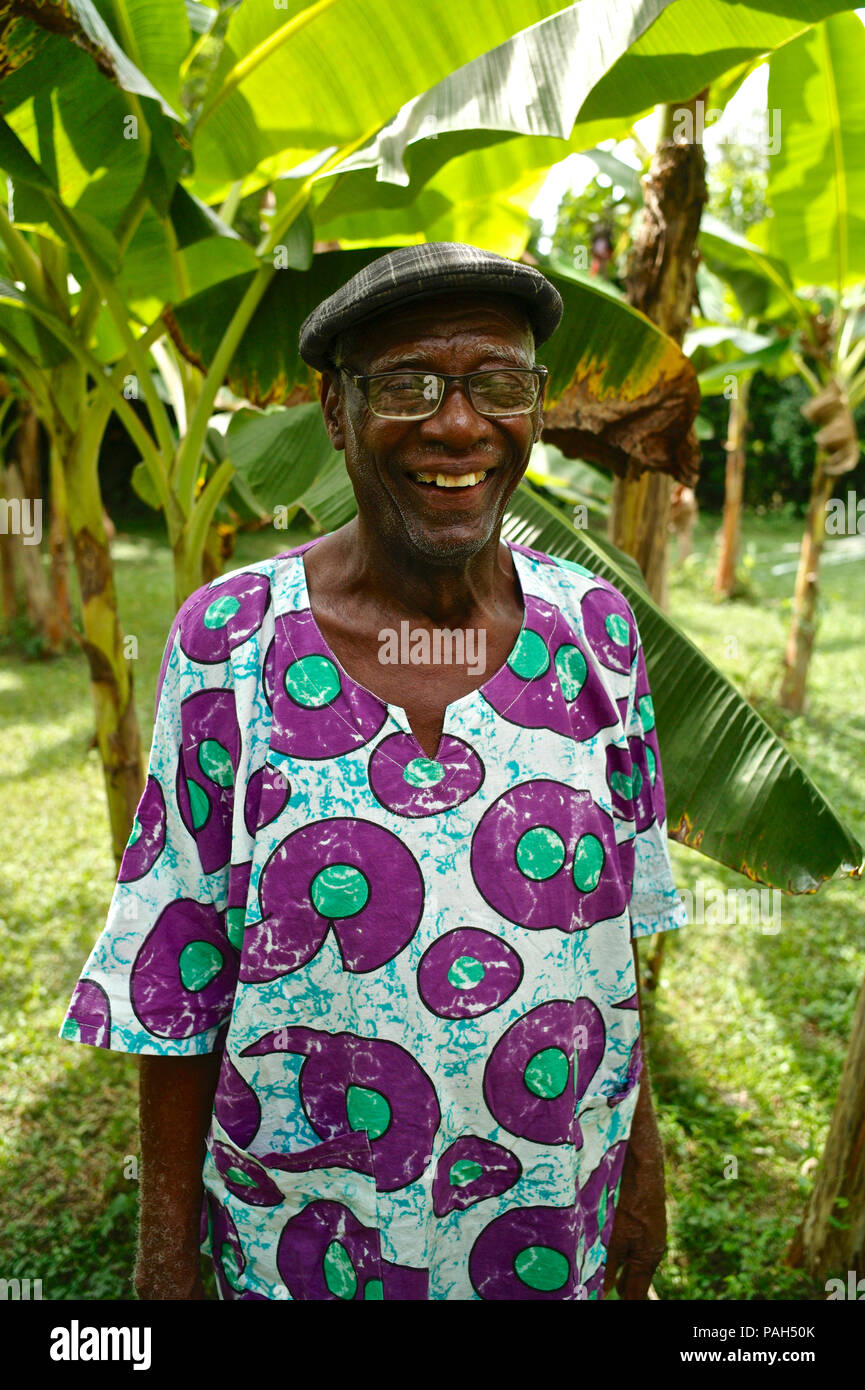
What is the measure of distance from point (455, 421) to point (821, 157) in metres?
3.89

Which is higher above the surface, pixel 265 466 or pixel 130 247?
pixel 130 247

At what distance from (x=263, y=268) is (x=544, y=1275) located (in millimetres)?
2077

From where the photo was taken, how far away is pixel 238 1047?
135 cm

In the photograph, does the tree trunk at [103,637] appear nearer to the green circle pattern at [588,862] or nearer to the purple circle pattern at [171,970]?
the purple circle pattern at [171,970]

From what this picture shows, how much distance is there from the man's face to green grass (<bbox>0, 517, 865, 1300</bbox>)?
91.6 inches

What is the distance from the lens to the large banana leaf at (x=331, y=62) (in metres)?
2.14

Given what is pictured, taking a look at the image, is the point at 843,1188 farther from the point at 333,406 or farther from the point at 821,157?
the point at 821,157

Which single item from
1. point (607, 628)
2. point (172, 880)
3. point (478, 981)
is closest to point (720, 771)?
point (607, 628)

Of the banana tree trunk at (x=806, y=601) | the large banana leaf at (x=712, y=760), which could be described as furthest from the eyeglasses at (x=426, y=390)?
the banana tree trunk at (x=806, y=601)

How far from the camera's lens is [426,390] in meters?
1.28

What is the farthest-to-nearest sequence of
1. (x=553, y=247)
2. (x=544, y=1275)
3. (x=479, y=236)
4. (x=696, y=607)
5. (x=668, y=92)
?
(x=696, y=607) → (x=553, y=247) → (x=479, y=236) → (x=668, y=92) → (x=544, y=1275)

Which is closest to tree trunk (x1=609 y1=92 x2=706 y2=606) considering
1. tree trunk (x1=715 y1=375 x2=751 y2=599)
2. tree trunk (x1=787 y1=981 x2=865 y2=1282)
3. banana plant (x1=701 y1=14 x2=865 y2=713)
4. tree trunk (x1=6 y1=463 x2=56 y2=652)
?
banana plant (x1=701 y1=14 x2=865 y2=713)

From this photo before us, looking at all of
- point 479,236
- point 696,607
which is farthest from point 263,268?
point 696,607

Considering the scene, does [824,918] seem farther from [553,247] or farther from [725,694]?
[553,247]
